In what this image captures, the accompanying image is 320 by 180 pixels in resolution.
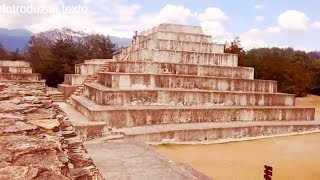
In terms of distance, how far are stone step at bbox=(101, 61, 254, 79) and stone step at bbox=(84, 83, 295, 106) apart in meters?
1.23

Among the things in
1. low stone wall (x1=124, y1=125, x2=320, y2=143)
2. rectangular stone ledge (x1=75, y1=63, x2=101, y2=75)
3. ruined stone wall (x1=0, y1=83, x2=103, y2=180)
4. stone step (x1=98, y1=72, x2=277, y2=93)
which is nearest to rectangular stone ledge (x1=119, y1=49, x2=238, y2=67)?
stone step (x1=98, y1=72, x2=277, y2=93)

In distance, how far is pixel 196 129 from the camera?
930cm

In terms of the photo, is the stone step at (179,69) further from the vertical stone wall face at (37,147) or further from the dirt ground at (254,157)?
the vertical stone wall face at (37,147)

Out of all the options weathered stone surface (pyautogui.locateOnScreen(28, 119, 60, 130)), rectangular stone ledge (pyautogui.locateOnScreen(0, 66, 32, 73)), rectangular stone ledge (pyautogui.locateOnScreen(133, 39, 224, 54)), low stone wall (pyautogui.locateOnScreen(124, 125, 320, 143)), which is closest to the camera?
weathered stone surface (pyautogui.locateOnScreen(28, 119, 60, 130))

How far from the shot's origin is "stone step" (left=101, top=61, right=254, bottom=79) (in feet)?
38.2

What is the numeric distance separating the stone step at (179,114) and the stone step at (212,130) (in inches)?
9.3

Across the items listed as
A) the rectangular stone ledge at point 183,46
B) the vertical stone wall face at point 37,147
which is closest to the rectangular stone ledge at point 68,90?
the rectangular stone ledge at point 183,46

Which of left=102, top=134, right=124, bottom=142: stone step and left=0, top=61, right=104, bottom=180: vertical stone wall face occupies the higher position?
left=0, top=61, right=104, bottom=180: vertical stone wall face

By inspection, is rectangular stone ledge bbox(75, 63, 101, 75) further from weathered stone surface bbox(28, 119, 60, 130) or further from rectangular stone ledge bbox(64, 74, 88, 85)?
weathered stone surface bbox(28, 119, 60, 130)

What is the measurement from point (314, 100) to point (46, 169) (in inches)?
1027

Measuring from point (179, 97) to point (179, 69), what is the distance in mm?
1661

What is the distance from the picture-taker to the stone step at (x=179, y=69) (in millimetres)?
11641

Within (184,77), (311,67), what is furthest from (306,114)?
(311,67)

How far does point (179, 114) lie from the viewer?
9969 millimetres
